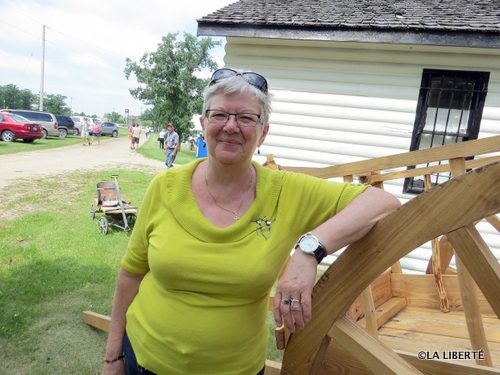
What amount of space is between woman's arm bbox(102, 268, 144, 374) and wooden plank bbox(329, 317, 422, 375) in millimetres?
835

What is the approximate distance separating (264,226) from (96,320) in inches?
108

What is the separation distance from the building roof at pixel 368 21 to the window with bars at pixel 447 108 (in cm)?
55

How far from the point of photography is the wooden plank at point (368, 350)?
1218 mm

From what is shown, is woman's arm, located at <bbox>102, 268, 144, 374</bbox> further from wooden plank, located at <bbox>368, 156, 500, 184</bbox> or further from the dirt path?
the dirt path

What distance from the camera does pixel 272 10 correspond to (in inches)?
219

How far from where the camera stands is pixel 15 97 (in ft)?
253

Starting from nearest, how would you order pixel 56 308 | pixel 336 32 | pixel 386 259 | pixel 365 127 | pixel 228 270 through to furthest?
pixel 386 259 < pixel 228 270 < pixel 56 308 < pixel 336 32 < pixel 365 127

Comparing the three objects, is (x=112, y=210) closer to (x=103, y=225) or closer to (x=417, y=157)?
(x=103, y=225)

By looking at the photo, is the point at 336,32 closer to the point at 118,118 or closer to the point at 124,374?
the point at 124,374

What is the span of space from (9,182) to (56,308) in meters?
7.37

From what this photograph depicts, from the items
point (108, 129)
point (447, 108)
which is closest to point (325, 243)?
point (447, 108)

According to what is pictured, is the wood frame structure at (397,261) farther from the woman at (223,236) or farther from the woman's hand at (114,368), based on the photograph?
the woman's hand at (114,368)

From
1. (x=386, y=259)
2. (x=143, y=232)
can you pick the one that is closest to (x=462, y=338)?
(x=386, y=259)

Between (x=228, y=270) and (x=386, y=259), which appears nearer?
(x=386, y=259)
